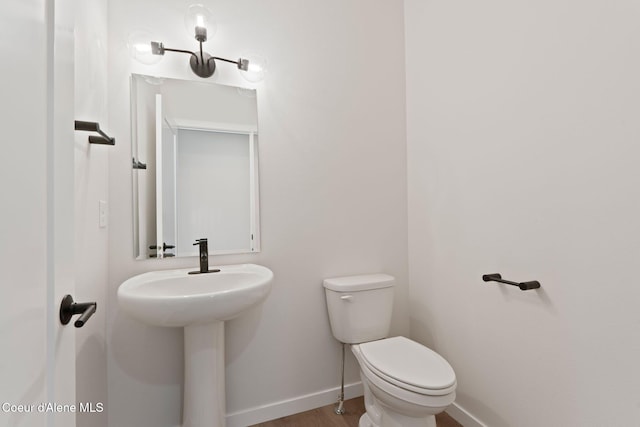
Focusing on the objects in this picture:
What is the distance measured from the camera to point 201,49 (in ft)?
4.78

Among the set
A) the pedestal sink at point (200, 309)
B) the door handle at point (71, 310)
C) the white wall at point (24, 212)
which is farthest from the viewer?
the pedestal sink at point (200, 309)

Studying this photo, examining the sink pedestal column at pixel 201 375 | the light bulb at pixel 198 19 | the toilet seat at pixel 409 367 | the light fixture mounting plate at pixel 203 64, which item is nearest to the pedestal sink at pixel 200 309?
the sink pedestal column at pixel 201 375

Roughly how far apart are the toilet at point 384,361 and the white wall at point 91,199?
1.09 m

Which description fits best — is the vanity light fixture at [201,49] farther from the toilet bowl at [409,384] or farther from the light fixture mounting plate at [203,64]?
the toilet bowl at [409,384]

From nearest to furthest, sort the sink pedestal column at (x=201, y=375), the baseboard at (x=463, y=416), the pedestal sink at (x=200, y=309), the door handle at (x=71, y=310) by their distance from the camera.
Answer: the door handle at (x=71, y=310) → the pedestal sink at (x=200, y=309) → the sink pedestal column at (x=201, y=375) → the baseboard at (x=463, y=416)

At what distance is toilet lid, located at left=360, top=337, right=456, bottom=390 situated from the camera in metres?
1.16

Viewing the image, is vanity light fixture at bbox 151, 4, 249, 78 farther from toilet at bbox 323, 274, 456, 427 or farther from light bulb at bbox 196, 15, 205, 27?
toilet at bbox 323, 274, 456, 427

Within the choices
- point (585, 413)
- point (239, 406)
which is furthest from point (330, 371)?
point (585, 413)

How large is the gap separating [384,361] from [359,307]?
334 mm

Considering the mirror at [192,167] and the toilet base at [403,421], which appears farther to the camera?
the mirror at [192,167]

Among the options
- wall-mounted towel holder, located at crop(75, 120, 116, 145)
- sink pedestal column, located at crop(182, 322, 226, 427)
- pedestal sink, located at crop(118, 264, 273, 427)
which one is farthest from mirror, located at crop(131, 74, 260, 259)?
sink pedestal column, located at crop(182, 322, 226, 427)

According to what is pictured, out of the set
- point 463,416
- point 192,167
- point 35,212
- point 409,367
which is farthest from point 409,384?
point 192,167

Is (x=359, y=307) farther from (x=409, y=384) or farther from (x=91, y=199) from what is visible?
(x=91, y=199)

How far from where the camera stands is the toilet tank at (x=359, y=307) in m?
1.60
